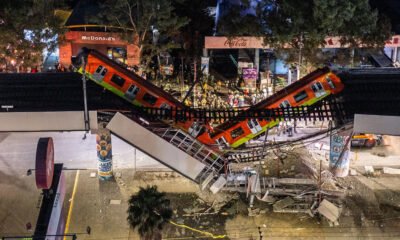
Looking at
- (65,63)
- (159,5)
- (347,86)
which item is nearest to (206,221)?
(347,86)

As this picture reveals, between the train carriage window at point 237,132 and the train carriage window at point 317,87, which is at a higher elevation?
the train carriage window at point 317,87

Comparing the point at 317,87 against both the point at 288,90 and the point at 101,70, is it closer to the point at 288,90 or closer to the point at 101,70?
the point at 288,90

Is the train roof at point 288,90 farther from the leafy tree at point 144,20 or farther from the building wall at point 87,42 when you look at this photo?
the building wall at point 87,42

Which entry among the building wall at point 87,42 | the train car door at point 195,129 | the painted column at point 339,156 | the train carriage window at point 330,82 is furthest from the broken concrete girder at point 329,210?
the building wall at point 87,42

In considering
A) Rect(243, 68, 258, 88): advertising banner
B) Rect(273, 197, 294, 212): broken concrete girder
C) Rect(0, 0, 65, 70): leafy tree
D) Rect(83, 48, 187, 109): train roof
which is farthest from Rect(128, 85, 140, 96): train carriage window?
Rect(243, 68, 258, 88): advertising banner

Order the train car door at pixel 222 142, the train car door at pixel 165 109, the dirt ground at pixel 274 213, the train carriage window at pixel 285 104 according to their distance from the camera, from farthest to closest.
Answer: the train car door at pixel 222 142, the train carriage window at pixel 285 104, the train car door at pixel 165 109, the dirt ground at pixel 274 213

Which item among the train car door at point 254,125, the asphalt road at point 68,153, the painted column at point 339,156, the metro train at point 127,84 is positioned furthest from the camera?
the asphalt road at point 68,153
